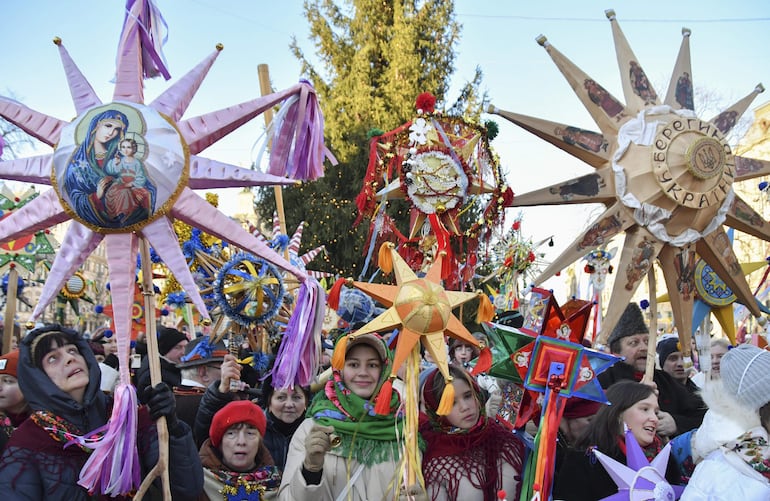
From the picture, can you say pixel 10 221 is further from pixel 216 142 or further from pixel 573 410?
pixel 573 410

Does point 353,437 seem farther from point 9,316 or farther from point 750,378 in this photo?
point 9,316

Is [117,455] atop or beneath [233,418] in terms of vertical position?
beneath

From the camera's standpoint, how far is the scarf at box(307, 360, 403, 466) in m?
3.14

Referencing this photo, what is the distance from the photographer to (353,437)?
3.13 meters

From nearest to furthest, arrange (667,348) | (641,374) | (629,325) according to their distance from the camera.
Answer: (641,374)
(629,325)
(667,348)

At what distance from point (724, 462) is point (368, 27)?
1685 centimetres

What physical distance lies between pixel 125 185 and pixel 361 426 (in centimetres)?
145

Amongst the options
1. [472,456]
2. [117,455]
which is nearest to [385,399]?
[472,456]

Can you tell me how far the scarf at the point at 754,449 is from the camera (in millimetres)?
2482

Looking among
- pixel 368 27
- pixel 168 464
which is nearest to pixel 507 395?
pixel 168 464

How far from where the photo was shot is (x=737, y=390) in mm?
2631

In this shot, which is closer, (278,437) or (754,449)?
(754,449)

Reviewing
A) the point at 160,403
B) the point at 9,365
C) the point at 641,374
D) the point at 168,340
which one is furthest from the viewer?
the point at 168,340

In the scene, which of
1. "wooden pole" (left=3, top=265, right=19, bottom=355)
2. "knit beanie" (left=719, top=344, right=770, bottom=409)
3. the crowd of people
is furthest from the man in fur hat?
"wooden pole" (left=3, top=265, right=19, bottom=355)
